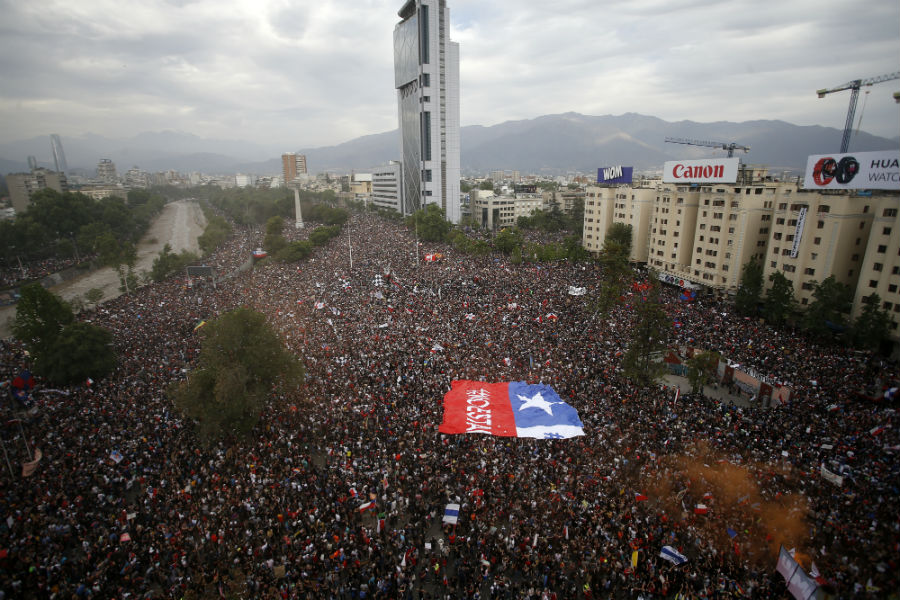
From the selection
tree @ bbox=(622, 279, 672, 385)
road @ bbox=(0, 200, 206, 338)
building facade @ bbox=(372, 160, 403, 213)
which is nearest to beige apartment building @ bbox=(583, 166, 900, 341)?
tree @ bbox=(622, 279, 672, 385)

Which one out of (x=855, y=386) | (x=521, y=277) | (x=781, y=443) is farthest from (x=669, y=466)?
(x=521, y=277)

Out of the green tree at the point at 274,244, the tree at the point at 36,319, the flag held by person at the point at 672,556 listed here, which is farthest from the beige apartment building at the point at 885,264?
the green tree at the point at 274,244

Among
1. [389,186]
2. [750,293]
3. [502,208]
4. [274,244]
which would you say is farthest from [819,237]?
[389,186]

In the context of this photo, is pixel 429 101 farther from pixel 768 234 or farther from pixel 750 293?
pixel 750 293

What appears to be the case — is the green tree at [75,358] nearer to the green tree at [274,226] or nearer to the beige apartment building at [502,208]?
the green tree at [274,226]

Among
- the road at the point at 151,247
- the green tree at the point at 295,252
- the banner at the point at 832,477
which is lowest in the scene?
the road at the point at 151,247

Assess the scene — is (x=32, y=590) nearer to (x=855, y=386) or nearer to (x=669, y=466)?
(x=669, y=466)
